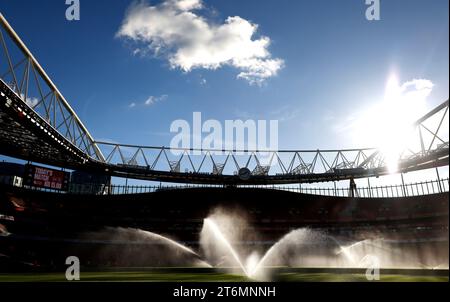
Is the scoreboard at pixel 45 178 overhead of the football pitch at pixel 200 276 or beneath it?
overhead

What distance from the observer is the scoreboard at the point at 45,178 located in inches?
1938

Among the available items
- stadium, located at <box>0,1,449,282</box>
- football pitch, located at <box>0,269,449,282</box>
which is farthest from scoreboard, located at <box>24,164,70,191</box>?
football pitch, located at <box>0,269,449,282</box>

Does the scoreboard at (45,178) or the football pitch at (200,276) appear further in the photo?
the scoreboard at (45,178)

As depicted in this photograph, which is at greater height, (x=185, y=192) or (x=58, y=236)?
(x=185, y=192)

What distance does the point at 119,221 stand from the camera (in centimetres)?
5516

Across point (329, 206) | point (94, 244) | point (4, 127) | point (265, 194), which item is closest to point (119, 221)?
point (94, 244)

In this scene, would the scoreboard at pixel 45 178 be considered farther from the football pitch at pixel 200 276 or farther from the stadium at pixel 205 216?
the football pitch at pixel 200 276

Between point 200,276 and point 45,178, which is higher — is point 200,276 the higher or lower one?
the lower one

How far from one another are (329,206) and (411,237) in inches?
653

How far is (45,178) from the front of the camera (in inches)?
2015

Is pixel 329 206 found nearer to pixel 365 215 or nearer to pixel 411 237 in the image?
pixel 365 215

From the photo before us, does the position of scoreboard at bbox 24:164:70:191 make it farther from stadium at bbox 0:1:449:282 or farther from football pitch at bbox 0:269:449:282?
football pitch at bbox 0:269:449:282

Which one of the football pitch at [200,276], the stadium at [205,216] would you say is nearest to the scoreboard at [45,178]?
the stadium at [205,216]
